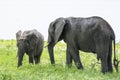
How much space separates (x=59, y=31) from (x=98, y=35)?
151cm

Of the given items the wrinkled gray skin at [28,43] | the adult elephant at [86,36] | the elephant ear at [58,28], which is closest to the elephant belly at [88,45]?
the adult elephant at [86,36]

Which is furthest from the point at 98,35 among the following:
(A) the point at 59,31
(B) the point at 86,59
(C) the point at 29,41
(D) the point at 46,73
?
(B) the point at 86,59

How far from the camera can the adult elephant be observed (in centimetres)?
1415

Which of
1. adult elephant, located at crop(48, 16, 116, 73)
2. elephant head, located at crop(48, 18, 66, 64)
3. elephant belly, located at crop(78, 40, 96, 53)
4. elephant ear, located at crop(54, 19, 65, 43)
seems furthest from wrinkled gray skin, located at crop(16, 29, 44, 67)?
elephant belly, located at crop(78, 40, 96, 53)

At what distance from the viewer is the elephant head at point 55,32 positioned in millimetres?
15059

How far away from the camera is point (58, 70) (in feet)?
43.0

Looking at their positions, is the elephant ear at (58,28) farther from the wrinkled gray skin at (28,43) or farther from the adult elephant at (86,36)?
the wrinkled gray skin at (28,43)

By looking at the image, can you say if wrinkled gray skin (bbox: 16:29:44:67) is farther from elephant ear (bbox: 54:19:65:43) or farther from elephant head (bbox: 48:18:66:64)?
elephant ear (bbox: 54:19:65:43)

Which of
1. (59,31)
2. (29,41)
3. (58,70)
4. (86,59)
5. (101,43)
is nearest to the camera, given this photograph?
(58,70)

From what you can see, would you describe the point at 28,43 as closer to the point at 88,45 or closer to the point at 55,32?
the point at 55,32

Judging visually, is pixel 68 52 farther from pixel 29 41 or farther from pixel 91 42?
pixel 29 41

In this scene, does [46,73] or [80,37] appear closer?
[46,73]

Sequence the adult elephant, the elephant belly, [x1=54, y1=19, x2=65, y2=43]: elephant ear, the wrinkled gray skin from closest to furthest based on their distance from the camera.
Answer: the adult elephant < the elephant belly < [x1=54, y1=19, x2=65, y2=43]: elephant ear < the wrinkled gray skin

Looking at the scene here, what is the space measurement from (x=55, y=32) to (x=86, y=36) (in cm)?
134
